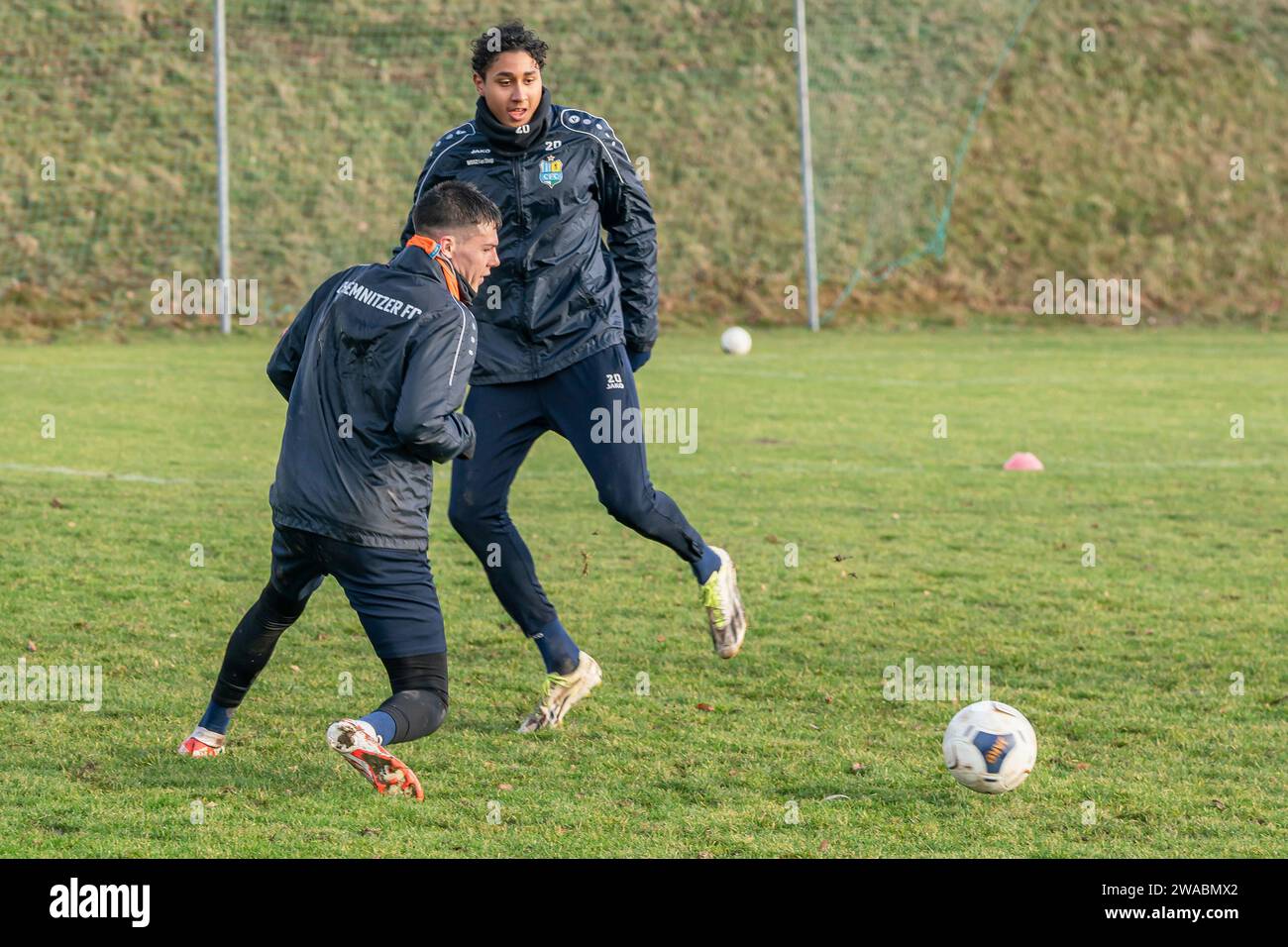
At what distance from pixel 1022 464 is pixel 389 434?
7830 millimetres

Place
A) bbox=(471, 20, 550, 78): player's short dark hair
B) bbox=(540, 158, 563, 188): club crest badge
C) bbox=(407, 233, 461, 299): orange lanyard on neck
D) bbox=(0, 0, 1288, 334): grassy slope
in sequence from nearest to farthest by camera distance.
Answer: bbox=(407, 233, 461, 299): orange lanyard on neck < bbox=(471, 20, 550, 78): player's short dark hair < bbox=(540, 158, 563, 188): club crest badge < bbox=(0, 0, 1288, 334): grassy slope

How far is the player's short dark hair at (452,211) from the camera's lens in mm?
4602

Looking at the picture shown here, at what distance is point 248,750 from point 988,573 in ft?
14.1

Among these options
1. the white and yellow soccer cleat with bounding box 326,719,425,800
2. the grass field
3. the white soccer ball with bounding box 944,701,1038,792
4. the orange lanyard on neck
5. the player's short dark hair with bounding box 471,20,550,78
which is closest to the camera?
the white and yellow soccer cleat with bounding box 326,719,425,800

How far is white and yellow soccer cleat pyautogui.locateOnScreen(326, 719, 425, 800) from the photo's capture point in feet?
13.7

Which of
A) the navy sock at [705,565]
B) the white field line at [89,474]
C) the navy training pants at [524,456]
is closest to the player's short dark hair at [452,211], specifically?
the navy training pants at [524,456]

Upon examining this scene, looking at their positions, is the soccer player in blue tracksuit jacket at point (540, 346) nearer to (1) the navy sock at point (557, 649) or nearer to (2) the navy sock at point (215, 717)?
(1) the navy sock at point (557, 649)

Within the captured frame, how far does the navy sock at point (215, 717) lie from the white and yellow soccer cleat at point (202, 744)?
2cm

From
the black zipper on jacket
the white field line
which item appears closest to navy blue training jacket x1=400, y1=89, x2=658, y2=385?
the black zipper on jacket

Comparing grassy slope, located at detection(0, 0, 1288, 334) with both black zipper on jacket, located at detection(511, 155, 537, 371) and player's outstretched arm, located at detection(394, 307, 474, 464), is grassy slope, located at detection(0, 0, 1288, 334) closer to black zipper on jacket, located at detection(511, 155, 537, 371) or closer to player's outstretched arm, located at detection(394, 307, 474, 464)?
black zipper on jacket, located at detection(511, 155, 537, 371)

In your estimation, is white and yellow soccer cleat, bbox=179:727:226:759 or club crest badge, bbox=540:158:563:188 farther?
club crest badge, bbox=540:158:563:188

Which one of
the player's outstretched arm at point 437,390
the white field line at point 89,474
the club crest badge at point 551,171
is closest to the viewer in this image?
the player's outstretched arm at point 437,390

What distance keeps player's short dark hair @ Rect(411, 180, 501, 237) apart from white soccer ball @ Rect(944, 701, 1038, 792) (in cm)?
209

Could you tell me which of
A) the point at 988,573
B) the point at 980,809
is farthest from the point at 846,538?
the point at 980,809
